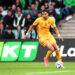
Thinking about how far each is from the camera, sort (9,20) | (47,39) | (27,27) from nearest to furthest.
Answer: (47,39), (27,27), (9,20)

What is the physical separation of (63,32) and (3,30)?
3422 mm

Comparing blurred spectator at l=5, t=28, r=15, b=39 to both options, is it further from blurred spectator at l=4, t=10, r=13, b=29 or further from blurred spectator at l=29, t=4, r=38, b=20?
blurred spectator at l=29, t=4, r=38, b=20

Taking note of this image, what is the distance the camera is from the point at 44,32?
1562 cm

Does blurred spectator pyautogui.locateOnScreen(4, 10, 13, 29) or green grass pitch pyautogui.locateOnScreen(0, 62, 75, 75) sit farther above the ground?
blurred spectator pyautogui.locateOnScreen(4, 10, 13, 29)

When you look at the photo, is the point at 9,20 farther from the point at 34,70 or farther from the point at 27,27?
the point at 34,70

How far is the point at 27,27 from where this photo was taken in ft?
69.2

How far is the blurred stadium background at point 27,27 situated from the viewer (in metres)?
19.2

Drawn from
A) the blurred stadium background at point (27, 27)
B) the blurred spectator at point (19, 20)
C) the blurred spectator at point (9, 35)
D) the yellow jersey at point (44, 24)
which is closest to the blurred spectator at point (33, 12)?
the blurred stadium background at point (27, 27)

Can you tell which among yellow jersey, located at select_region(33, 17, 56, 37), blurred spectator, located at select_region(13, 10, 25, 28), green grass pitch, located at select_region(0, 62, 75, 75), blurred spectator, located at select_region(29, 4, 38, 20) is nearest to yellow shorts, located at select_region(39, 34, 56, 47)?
yellow jersey, located at select_region(33, 17, 56, 37)

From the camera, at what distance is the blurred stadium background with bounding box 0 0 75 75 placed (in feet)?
62.9

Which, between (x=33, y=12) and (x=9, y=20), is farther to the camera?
(x=33, y=12)

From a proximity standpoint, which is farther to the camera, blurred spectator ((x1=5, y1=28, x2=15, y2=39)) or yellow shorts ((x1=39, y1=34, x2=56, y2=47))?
blurred spectator ((x1=5, y1=28, x2=15, y2=39))

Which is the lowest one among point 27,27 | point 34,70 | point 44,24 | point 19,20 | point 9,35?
point 34,70

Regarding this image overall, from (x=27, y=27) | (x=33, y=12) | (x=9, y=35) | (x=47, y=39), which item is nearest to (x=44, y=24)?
(x=47, y=39)
